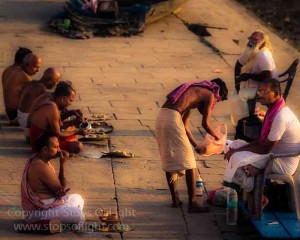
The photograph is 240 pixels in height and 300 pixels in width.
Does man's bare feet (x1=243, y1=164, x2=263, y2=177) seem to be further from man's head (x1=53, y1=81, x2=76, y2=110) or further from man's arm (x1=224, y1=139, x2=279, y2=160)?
man's head (x1=53, y1=81, x2=76, y2=110)

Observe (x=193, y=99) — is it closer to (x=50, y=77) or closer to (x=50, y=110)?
(x=50, y=110)

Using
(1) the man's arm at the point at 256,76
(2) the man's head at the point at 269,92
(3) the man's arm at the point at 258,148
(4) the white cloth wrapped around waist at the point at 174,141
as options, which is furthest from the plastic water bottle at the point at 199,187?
(1) the man's arm at the point at 256,76

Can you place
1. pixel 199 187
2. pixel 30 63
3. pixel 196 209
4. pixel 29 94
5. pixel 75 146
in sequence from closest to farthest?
pixel 196 209
pixel 199 187
pixel 75 146
pixel 29 94
pixel 30 63

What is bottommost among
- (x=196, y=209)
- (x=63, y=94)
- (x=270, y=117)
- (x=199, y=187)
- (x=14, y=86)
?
(x=14, y=86)

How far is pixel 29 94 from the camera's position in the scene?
11836mm

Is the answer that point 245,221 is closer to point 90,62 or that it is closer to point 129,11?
point 90,62

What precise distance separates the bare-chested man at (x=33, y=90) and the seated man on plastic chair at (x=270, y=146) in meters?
3.30

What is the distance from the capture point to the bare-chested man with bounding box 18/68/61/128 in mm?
11562

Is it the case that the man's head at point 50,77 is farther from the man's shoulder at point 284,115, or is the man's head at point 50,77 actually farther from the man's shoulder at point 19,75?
the man's shoulder at point 284,115

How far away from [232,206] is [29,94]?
377cm

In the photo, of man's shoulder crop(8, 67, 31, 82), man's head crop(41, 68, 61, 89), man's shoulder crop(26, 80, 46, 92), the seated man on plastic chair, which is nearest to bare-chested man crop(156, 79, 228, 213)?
the seated man on plastic chair

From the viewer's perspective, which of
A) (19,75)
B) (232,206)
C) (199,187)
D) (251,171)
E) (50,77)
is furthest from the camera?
(19,75)

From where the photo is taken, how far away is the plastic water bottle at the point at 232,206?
916cm

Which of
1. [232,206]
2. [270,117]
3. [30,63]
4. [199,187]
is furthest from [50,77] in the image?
[270,117]
